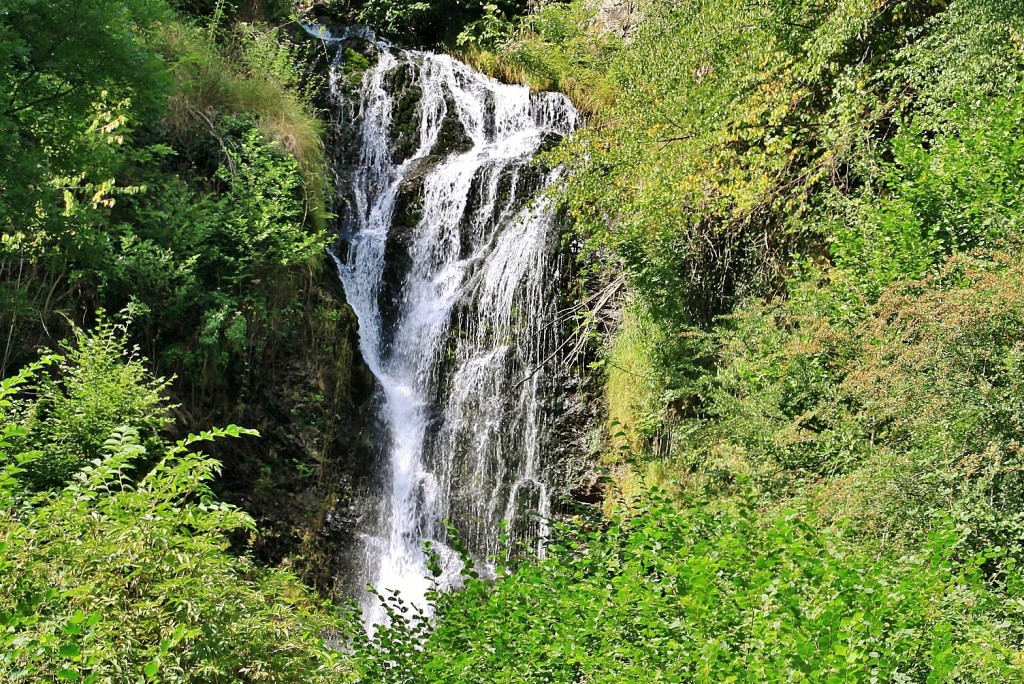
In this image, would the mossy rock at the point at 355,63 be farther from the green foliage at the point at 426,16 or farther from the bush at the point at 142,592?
the bush at the point at 142,592

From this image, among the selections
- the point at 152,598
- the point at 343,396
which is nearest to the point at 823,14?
the point at 343,396

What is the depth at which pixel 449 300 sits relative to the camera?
12.0 m

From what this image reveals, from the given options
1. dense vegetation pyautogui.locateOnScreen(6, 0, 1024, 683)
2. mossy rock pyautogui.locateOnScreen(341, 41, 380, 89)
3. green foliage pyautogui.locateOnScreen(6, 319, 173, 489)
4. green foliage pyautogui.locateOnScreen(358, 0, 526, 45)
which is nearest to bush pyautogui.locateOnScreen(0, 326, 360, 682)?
dense vegetation pyautogui.locateOnScreen(6, 0, 1024, 683)

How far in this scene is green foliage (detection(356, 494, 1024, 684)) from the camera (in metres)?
3.87

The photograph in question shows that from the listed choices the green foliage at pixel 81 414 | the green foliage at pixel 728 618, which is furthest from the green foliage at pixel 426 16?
the green foliage at pixel 728 618

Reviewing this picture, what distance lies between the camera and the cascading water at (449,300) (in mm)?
10625

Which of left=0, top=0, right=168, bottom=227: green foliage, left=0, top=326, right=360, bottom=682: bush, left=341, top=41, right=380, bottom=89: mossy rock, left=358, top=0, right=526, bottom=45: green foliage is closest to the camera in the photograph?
left=0, top=326, right=360, bottom=682: bush

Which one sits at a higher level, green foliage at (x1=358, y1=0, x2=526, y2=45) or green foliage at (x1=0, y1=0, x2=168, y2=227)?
green foliage at (x1=358, y1=0, x2=526, y2=45)

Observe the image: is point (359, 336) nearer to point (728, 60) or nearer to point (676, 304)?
point (676, 304)

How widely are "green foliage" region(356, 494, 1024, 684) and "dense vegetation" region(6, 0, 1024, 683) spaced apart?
0.08 ft

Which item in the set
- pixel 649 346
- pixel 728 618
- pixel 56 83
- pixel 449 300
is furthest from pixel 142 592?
pixel 449 300

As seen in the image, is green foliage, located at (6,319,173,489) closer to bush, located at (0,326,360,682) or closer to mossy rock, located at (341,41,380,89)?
bush, located at (0,326,360,682)

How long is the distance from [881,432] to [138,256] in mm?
7295

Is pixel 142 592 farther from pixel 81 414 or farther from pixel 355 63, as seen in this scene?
pixel 355 63
